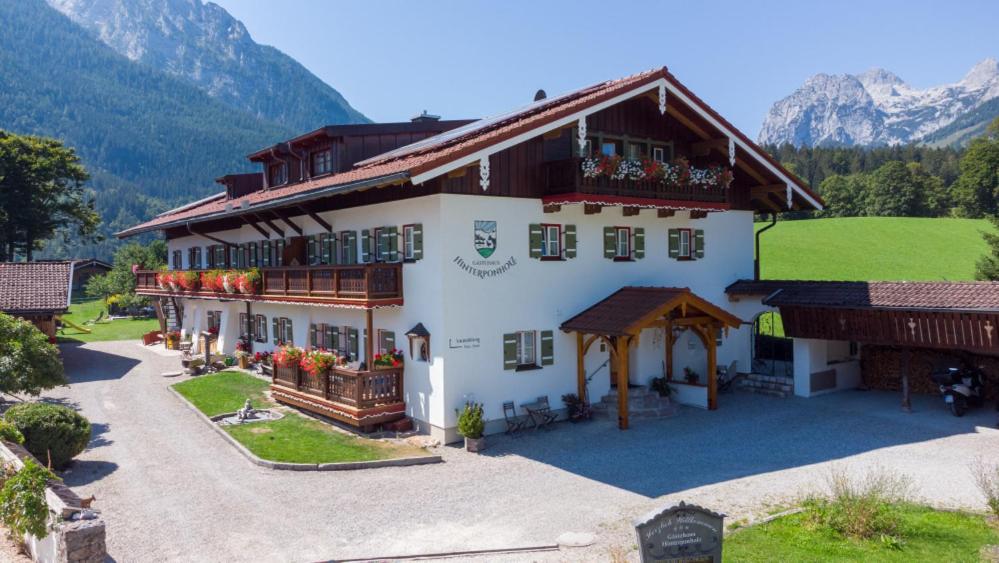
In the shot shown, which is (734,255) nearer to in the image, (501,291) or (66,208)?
(501,291)

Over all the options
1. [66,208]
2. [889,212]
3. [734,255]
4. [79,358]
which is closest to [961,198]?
[889,212]

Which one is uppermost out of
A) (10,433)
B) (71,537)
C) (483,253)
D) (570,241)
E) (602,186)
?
(602,186)

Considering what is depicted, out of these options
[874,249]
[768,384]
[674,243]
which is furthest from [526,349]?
[874,249]

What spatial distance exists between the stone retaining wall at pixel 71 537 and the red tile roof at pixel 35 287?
20.6 metres

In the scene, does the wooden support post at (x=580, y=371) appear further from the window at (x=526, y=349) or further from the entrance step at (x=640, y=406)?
the window at (x=526, y=349)

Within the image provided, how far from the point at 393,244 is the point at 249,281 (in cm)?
760

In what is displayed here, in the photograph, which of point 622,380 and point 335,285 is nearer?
point 622,380

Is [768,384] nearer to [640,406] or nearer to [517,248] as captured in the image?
[640,406]

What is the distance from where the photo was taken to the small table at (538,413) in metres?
19.4

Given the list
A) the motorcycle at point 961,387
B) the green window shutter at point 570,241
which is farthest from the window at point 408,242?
the motorcycle at point 961,387

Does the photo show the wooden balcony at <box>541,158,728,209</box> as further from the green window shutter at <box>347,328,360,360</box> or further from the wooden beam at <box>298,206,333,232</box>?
the wooden beam at <box>298,206,333,232</box>

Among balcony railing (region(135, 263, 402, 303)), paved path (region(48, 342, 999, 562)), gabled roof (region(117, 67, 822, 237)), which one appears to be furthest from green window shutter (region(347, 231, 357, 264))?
paved path (region(48, 342, 999, 562))

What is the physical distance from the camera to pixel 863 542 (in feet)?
35.3

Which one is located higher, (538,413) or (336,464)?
(538,413)
